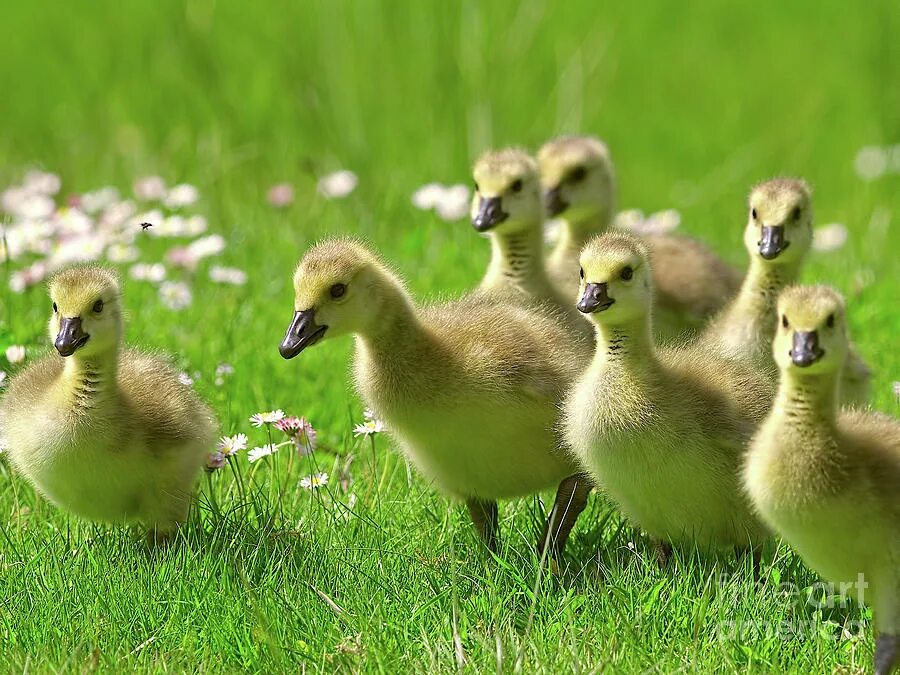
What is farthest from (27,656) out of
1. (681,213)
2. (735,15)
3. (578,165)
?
(735,15)

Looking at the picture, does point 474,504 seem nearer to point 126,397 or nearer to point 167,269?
point 126,397

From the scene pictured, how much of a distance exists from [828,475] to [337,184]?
16.4 feet

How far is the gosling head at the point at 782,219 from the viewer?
5.44 meters

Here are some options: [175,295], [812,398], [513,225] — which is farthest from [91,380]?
[175,295]

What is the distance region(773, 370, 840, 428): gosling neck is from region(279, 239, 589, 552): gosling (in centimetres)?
102

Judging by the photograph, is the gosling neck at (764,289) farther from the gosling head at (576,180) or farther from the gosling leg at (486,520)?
the gosling head at (576,180)

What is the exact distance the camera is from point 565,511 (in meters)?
4.76

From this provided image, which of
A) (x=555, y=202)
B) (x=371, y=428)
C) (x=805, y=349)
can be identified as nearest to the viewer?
(x=805, y=349)

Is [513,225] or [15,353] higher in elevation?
[513,225]

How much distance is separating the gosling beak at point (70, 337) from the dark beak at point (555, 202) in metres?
2.89

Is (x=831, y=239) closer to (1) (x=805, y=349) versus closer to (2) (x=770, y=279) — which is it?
(2) (x=770, y=279)

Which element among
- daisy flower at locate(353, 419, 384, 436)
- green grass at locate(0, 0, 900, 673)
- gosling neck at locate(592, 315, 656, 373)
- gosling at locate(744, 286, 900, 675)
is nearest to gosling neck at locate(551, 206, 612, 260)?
green grass at locate(0, 0, 900, 673)

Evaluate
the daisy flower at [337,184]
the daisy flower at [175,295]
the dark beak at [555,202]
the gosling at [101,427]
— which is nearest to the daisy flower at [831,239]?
the dark beak at [555,202]

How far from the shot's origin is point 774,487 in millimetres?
3854
